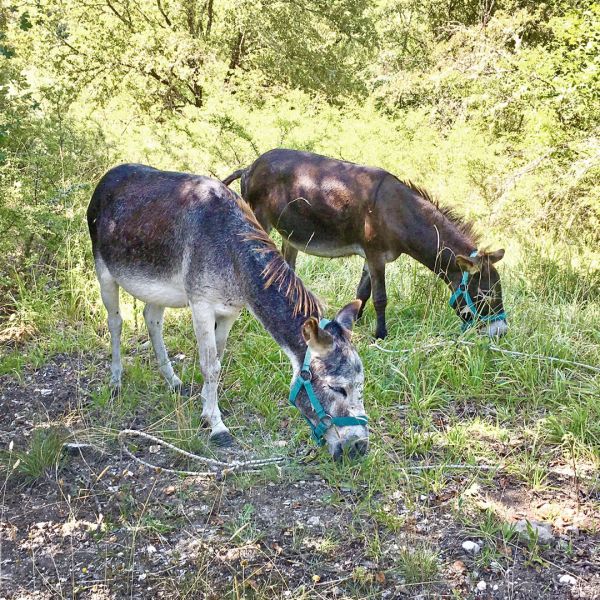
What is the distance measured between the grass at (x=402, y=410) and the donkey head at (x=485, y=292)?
17 cm

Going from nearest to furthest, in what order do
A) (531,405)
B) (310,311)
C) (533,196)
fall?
(310,311) → (531,405) → (533,196)

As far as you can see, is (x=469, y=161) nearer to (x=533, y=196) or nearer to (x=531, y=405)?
A: (x=533, y=196)

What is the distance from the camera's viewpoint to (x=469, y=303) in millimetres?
5262

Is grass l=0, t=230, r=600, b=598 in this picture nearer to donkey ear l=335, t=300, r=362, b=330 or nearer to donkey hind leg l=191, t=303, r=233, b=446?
donkey hind leg l=191, t=303, r=233, b=446

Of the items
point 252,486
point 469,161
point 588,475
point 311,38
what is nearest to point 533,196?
point 469,161

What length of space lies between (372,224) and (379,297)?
0.68 metres

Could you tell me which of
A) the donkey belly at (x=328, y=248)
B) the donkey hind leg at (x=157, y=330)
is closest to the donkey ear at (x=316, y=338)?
the donkey hind leg at (x=157, y=330)

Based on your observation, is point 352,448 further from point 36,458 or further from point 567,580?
point 36,458

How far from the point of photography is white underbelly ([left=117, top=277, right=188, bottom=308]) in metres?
4.27

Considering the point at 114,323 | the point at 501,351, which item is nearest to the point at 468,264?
the point at 501,351

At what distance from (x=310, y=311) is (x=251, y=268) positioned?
491 mm

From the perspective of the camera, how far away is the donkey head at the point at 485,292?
203 inches

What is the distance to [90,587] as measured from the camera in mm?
2932

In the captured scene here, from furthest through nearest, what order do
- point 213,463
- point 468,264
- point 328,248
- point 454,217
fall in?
1. point 328,248
2. point 454,217
3. point 468,264
4. point 213,463
